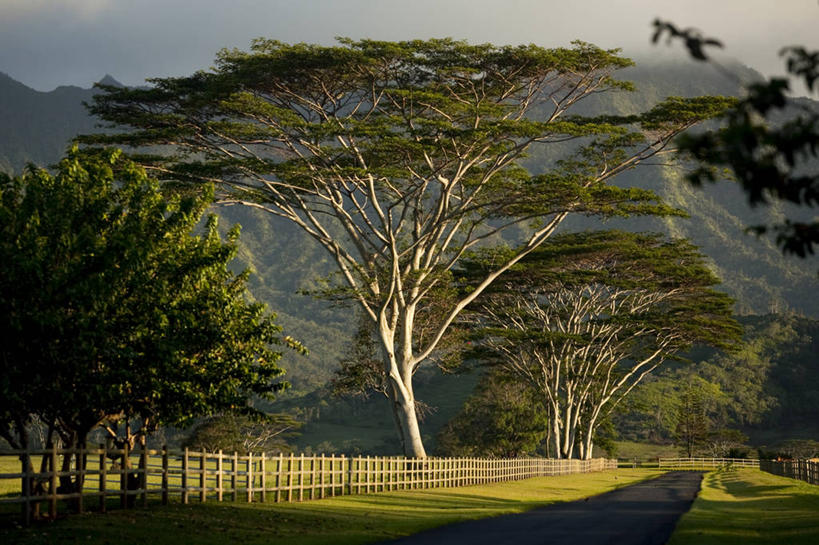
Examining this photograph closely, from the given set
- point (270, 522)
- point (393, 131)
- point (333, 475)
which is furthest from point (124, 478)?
point (393, 131)

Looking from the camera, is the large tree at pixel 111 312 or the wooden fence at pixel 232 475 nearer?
the large tree at pixel 111 312

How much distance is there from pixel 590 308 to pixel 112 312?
4519 cm

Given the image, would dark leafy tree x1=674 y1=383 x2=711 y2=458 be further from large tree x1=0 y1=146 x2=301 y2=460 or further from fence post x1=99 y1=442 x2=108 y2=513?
fence post x1=99 y1=442 x2=108 y2=513

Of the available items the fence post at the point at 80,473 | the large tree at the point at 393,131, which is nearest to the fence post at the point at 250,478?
the fence post at the point at 80,473

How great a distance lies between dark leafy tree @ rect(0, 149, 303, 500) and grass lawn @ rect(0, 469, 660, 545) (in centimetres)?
229

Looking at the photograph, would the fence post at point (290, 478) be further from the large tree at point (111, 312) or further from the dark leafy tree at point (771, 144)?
the dark leafy tree at point (771, 144)

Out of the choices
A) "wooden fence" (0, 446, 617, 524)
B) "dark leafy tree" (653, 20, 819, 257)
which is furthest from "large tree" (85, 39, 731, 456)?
"dark leafy tree" (653, 20, 819, 257)

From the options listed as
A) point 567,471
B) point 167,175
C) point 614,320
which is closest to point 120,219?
point 167,175

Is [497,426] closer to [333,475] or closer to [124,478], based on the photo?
[333,475]

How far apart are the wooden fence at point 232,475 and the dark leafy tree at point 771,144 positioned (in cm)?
1448

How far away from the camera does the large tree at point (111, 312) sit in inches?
728

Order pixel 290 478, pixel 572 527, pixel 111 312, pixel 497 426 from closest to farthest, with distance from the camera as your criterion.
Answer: pixel 111 312
pixel 572 527
pixel 290 478
pixel 497 426

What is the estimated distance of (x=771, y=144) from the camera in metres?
5.88

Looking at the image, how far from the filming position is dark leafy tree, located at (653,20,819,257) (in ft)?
19.1
